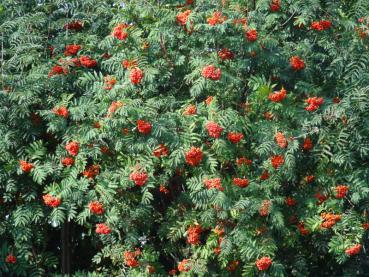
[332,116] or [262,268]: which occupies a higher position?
[332,116]

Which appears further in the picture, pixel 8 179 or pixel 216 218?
pixel 8 179

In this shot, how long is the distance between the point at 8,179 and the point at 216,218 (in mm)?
1622

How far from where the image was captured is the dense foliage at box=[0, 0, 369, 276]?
5.25 metres

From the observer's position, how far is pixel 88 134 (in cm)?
545

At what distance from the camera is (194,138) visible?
5.20 m

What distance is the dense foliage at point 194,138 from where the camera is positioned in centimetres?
525

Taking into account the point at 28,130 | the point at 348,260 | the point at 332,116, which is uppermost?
the point at 332,116

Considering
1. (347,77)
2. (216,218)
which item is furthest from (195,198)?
(347,77)

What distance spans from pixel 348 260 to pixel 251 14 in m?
2.10

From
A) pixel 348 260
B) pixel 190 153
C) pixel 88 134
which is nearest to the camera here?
pixel 190 153

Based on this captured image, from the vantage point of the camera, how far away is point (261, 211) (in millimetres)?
5129

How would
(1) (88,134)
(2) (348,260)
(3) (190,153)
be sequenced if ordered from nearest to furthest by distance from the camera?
1. (3) (190,153)
2. (1) (88,134)
3. (2) (348,260)

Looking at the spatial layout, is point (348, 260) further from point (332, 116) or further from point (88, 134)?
point (88, 134)

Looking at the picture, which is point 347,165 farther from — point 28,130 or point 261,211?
point 28,130
